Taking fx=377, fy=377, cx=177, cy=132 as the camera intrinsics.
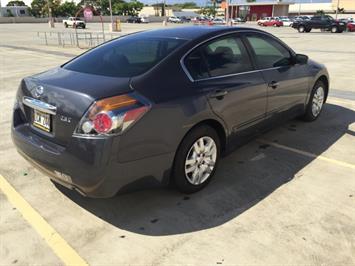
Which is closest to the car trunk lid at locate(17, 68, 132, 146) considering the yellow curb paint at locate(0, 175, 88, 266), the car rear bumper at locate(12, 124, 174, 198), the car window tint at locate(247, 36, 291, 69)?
the car rear bumper at locate(12, 124, 174, 198)

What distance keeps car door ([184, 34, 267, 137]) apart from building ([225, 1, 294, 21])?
3598 inches

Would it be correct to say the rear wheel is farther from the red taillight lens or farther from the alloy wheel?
the red taillight lens

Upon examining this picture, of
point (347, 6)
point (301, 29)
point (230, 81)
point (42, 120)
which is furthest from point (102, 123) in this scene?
point (347, 6)

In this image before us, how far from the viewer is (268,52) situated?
4.86 meters

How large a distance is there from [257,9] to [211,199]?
98225 millimetres

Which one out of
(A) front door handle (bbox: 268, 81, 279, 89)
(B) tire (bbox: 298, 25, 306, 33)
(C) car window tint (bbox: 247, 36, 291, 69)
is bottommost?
(B) tire (bbox: 298, 25, 306, 33)

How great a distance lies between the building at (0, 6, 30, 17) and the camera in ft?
326

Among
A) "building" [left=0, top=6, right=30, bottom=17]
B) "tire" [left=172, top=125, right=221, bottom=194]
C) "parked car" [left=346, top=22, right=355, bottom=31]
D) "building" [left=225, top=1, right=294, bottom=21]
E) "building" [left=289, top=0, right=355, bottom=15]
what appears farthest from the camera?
"building" [left=289, top=0, right=355, bottom=15]

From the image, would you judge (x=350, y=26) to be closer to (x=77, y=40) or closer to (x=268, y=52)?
(x=77, y=40)

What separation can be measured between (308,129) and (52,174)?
402 centimetres

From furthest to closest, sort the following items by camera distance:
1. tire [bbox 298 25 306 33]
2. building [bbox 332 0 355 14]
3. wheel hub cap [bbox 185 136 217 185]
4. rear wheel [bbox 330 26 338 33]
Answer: building [bbox 332 0 355 14], tire [bbox 298 25 306 33], rear wheel [bbox 330 26 338 33], wheel hub cap [bbox 185 136 217 185]

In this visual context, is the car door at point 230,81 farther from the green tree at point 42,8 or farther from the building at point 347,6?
the building at point 347,6

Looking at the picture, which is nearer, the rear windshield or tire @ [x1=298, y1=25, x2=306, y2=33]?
the rear windshield

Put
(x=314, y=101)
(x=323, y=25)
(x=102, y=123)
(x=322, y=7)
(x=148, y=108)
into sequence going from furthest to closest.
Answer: (x=322, y=7), (x=323, y=25), (x=314, y=101), (x=148, y=108), (x=102, y=123)
